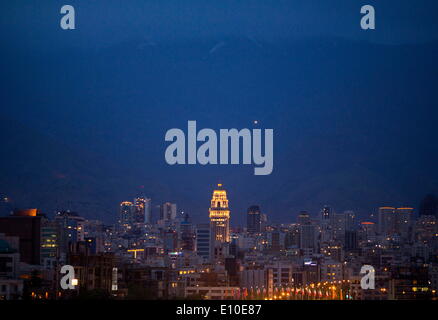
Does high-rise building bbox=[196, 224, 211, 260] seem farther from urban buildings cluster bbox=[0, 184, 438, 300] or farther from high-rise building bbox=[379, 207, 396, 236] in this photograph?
high-rise building bbox=[379, 207, 396, 236]

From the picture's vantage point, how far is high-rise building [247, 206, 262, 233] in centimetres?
1046

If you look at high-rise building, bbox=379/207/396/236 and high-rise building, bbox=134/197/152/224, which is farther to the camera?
high-rise building, bbox=134/197/152/224

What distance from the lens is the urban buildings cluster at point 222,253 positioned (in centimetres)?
869

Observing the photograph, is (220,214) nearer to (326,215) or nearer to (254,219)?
(254,219)

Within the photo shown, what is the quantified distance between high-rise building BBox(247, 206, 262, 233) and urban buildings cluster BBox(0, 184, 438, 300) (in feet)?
0.05

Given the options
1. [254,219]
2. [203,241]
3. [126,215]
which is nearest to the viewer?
[254,219]

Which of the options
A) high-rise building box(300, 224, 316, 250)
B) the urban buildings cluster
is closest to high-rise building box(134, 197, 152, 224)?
the urban buildings cluster

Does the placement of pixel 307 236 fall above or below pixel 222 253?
above

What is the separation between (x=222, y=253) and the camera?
11.3 meters

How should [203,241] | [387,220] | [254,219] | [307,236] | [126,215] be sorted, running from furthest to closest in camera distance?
[307,236] < [203,241] < [126,215] < [254,219] < [387,220]

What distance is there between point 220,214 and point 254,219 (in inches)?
26.6

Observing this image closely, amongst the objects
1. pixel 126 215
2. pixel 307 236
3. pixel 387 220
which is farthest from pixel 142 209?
pixel 387 220
